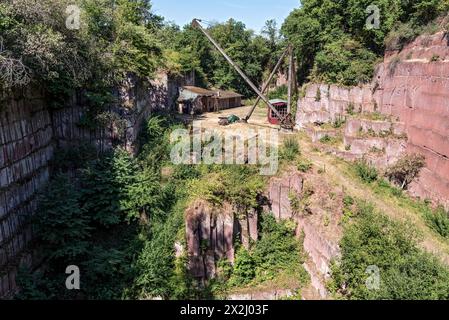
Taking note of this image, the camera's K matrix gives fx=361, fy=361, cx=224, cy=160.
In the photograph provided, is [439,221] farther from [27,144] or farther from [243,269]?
[27,144]

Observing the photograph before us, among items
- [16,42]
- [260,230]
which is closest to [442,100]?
[260,230]

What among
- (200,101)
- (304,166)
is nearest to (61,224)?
(304,166)

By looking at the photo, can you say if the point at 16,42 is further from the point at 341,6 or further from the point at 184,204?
the point at 341,6

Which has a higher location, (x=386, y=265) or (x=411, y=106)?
(x=411, y=106)

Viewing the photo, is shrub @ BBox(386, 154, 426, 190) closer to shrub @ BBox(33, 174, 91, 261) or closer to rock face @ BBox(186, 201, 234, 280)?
rock face @ BBox(186, 201, 234, 280)

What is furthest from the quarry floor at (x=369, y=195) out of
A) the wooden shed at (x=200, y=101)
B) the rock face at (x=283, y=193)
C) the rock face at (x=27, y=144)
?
the wooden shed at (x=200, y=101)

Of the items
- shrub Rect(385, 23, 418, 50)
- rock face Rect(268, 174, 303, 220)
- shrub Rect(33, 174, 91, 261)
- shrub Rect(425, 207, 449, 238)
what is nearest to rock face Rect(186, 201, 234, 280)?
rock face Rect(268, 174, 303, 220)

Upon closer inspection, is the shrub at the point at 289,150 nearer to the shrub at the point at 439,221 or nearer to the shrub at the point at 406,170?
the shrub at the point at 406,170
